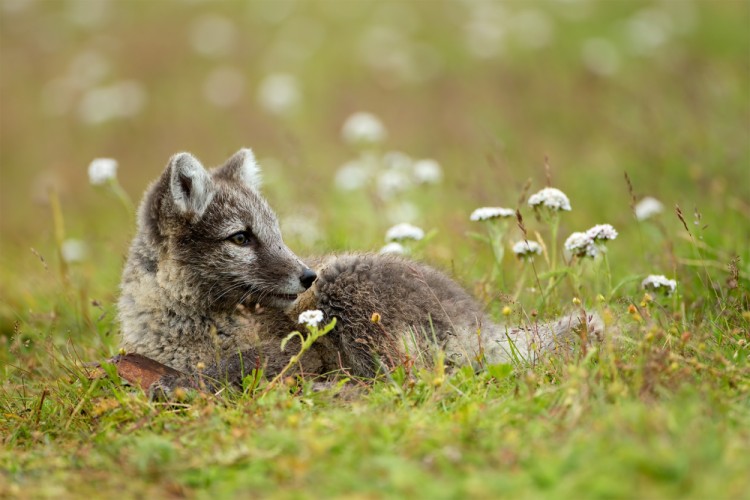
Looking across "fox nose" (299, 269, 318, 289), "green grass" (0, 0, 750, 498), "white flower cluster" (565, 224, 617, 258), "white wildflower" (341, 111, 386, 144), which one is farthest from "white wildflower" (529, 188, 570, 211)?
"white wildflower" (341, 111, 386, 144)

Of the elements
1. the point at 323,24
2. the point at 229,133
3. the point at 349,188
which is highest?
the point at 323,24

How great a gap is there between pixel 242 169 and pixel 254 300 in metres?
0.97

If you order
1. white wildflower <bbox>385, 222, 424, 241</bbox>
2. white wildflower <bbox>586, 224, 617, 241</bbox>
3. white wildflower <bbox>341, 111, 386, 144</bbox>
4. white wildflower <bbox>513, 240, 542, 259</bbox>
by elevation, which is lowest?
white wildflower <bbox>513, 240, 542, 259</bbox>

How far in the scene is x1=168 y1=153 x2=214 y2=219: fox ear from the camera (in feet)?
15.2

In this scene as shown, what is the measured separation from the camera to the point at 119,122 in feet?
50.3

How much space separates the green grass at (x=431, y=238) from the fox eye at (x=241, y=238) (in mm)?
911

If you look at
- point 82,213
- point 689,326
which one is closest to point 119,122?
point 82,213

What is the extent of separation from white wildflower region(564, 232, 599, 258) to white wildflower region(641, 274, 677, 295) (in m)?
0.40

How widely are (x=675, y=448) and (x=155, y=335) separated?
3.01 meters

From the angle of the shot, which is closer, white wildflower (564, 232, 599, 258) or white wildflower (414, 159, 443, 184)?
white wildflower (564, 232, 599, 258)

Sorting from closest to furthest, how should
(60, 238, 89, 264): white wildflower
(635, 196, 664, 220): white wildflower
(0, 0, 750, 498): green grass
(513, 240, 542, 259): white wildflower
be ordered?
(0, 0, 750, 498): green grass < (513, 240, 542, 259): white wildflower < (635, 196, 664, 220): white wildflower < (60, 238, 89, 264): white wildflower

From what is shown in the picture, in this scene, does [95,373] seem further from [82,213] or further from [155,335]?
[82,213]

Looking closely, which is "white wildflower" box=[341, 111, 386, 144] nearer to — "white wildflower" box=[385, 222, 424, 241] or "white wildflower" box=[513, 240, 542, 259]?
"white wildflower" box=[385, 222, 424, 241]

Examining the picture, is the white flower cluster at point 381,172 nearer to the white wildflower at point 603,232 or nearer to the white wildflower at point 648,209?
the white wildflower at point 648,209
